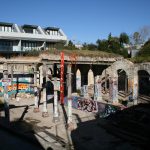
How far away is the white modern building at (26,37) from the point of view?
46.1 metres

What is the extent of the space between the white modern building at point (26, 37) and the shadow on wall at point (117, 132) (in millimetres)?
31830

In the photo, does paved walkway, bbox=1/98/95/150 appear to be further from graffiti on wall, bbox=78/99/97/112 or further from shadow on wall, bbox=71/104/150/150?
shadow on wall, bbox=71/104/150/150

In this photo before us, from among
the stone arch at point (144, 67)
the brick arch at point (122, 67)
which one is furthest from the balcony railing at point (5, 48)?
the stone arch at point (144, 67)

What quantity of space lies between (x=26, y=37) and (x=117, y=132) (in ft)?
122

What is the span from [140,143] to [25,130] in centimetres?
822

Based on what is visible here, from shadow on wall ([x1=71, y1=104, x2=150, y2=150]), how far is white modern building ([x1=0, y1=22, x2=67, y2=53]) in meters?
31.8

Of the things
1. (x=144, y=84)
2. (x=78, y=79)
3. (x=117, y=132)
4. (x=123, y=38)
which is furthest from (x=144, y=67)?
(x=123, y=38)

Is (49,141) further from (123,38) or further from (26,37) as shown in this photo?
(123,38)

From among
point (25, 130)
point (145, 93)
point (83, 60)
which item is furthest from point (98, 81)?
point (25, 130)

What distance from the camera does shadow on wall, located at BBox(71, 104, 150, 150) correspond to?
13.9 metres

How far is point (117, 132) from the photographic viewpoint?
51.5 ft

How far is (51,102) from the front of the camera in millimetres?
26484

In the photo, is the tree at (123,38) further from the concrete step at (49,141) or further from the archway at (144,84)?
the concrete step at (49,141)

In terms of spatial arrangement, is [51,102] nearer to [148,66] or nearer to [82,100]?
[82,100]
